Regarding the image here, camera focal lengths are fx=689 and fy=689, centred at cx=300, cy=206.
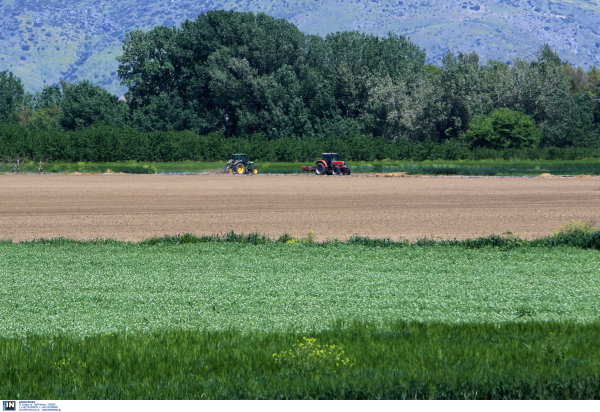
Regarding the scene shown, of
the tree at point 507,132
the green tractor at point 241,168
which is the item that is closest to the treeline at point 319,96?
the tree at point 507,132

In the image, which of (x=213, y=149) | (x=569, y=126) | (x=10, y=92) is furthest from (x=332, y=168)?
(x=10, y=92)

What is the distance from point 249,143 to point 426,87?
30575mm

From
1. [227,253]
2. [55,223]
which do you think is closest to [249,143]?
[55,223]

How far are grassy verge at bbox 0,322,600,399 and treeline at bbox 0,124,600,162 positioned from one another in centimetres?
7103

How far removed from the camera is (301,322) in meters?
8.55

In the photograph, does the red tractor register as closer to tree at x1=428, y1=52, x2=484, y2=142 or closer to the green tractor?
the green tractor

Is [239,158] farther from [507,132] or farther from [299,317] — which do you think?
[299,317]

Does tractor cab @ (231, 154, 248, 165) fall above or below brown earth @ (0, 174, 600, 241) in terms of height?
above

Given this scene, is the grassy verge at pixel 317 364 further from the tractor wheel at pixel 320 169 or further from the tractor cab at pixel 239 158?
the tractor cab at pixel 239 158

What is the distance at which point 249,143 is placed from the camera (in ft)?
275

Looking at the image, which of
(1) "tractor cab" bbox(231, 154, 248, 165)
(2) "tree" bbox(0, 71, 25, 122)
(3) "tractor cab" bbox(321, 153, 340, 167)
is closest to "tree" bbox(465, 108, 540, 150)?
(3) "tractor cab" bbox(321, 153, 340, 167)

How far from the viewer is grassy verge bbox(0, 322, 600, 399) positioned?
5664mm

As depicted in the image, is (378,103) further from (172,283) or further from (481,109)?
(172,283)

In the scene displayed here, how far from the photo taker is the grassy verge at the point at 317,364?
5.66 m
